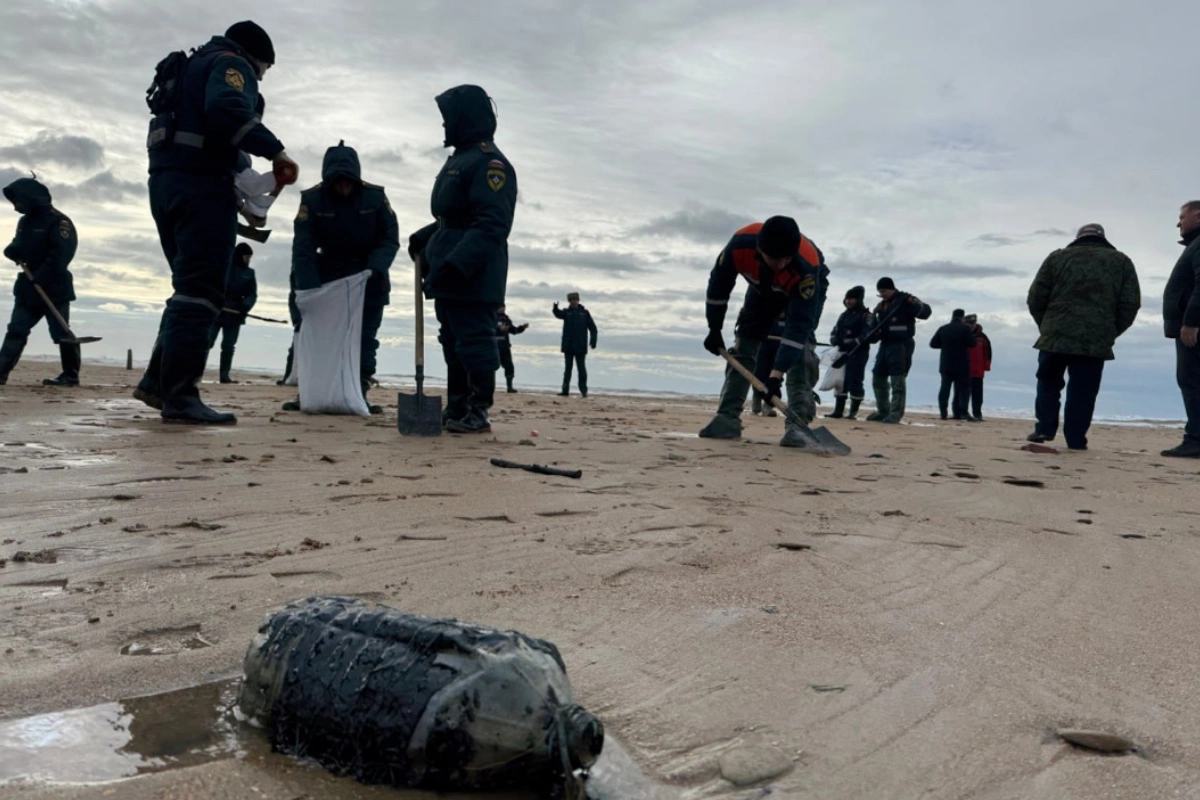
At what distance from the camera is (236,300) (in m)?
12.3

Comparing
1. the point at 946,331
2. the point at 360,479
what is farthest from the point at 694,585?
the point at 946,331

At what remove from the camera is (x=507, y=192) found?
601cm

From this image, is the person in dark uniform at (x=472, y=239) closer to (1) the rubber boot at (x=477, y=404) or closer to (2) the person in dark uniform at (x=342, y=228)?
(1) the rubber boot at (x=477, y=404)

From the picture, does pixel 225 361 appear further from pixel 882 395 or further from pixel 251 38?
pixel 882 395

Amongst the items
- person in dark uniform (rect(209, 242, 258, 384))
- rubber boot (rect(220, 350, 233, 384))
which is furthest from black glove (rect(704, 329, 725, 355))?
rubber boot (rect(220, 350, 233, 384))

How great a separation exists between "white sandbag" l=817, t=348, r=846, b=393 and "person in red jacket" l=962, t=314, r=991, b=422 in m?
4.54

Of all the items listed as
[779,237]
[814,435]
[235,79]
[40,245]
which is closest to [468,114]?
[235,79]

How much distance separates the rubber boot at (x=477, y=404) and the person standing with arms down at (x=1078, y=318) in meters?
4.78

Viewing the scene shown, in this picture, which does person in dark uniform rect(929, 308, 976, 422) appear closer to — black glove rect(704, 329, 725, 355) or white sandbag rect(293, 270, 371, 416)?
black glove rect(704, 329, 725, 355)

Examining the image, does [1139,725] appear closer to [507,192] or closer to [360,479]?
[360,479]

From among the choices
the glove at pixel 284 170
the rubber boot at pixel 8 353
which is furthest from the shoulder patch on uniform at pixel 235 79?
the rubber boot at pixel 8 353

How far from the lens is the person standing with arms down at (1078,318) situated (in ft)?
24.8

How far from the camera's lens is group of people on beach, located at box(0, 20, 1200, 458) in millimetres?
5383

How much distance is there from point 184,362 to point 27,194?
4.91m
